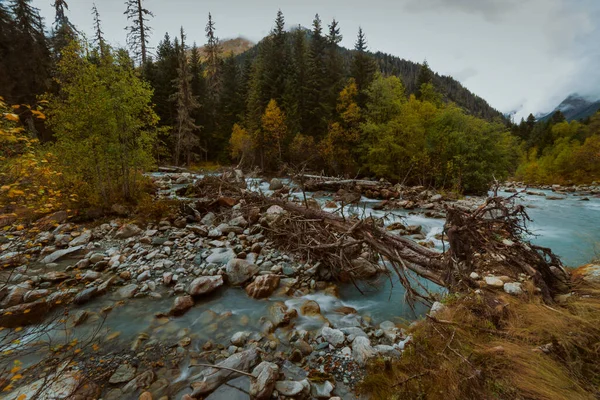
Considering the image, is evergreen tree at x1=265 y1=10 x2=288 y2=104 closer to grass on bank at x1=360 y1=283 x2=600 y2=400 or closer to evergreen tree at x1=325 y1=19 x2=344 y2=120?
evergreen tree at x1=325 y1=19 x2=344 y2=120

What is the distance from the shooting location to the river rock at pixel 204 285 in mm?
5543

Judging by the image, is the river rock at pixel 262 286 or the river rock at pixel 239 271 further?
the river rock at pixel 239 271

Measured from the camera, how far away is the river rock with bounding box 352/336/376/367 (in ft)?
12.0

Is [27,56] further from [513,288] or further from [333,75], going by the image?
[513,288]

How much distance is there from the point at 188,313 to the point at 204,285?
0.69m

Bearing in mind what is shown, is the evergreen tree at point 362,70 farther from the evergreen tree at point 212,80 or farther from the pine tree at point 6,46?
the pine tree at point 6,46

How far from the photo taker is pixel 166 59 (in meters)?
33.1

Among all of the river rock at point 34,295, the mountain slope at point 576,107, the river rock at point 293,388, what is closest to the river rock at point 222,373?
the river rock at point 293,388

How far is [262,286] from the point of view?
567 cm

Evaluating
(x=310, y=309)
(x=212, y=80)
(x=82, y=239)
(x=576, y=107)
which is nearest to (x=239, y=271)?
(x=310, y=309)

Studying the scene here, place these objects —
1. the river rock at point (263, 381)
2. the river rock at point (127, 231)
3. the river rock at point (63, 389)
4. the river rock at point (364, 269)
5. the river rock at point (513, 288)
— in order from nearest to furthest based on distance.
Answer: the river rock at point (63, 389), the river rock at point (263, 381), the river rock at point (513, 288), the river rock at point (364, 269), the river rock at point (127, 231)

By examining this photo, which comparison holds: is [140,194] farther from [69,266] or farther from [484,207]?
[484,207]

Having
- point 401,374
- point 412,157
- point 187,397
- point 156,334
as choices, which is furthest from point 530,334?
point 412,157

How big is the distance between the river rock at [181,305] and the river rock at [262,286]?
1249 millimetres
